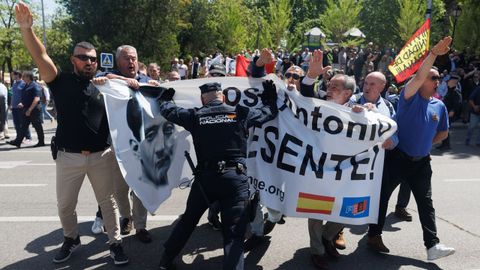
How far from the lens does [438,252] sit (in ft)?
13.9

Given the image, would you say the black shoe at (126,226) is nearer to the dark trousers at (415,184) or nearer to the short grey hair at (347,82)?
the dark trousers at (415,184)

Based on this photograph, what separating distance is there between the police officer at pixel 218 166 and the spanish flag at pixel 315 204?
0.74m

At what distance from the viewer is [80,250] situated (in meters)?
4.57

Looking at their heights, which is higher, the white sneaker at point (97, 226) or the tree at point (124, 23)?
the tree at point (124, 23)

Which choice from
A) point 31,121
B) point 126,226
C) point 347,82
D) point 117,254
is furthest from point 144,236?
point 31,121

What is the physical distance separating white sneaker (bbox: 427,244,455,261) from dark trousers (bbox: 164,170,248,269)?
1.94 meters

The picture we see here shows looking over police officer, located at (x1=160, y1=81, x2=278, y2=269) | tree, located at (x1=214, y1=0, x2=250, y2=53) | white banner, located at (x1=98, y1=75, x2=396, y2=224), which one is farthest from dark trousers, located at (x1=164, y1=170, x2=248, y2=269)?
tree, located at (x1=214, y1=0, x2=250, y2=53)

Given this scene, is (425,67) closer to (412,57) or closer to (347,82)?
(347,82)

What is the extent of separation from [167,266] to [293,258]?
1.29 metres

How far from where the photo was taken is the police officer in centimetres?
378

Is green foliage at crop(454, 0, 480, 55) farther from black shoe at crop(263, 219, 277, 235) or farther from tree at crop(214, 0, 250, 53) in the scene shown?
tree at crop(214, 0, 250, 53)

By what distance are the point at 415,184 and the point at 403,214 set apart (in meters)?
1.32

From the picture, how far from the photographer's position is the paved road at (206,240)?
4324mm

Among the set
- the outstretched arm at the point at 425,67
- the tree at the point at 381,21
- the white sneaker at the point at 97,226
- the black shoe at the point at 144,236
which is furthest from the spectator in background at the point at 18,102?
the tree at the point at 381,21
